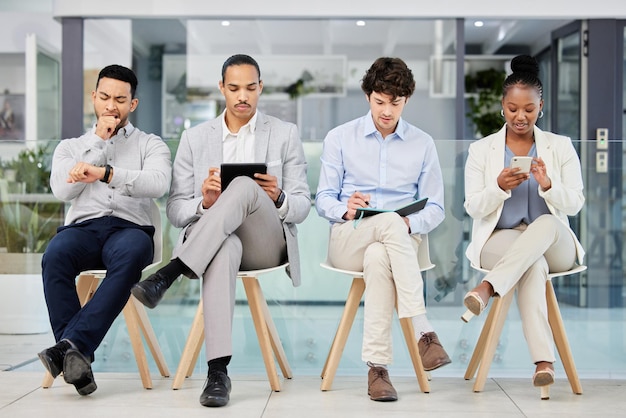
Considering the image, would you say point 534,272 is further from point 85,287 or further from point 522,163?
point 85,287

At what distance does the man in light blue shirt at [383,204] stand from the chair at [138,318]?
63cm

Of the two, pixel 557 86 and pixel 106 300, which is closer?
pixel 106 300

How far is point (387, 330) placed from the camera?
2832 millimetres

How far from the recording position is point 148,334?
3.20 meters

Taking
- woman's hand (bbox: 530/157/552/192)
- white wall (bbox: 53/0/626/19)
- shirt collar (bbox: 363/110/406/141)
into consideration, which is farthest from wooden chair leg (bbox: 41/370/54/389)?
white wall (bbox: 53/0/626/19)

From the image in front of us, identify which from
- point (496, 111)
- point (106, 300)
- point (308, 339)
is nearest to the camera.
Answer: point (106, 300)

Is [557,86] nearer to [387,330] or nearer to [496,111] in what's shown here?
[496,111]

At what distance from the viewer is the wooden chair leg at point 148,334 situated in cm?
312

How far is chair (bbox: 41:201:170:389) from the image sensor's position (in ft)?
9.93

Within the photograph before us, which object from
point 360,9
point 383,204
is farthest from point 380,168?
point 360,9

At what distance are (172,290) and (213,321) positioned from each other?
1023 millimetres

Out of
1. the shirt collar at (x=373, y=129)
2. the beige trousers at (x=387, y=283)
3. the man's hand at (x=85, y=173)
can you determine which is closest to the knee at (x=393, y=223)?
the beige trousers at (x=387, y=283)

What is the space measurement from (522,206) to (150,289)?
4.63 feet

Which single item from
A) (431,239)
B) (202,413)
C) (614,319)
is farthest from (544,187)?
(202,413)
